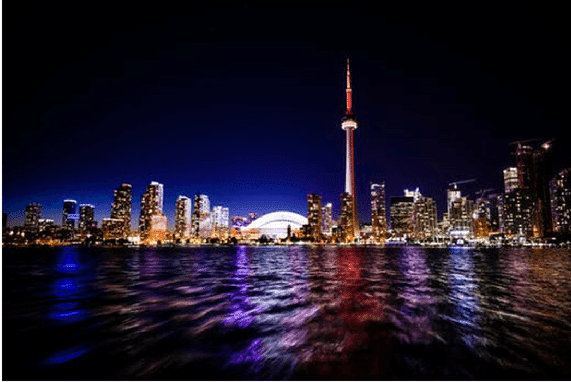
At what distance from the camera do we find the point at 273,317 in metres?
13.3

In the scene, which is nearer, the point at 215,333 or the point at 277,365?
the point at 277,365

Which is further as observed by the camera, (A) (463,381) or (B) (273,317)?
(B) (273,317)

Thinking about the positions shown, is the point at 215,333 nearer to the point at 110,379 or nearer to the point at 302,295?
the point at 110,379

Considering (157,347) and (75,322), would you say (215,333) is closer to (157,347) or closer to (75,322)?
(157,347)

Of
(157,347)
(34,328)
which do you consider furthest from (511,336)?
(34,328)

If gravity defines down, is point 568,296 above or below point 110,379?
below

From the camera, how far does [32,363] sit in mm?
8375

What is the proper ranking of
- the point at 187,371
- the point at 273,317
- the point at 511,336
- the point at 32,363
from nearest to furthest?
the point at 187,371 < the point at 32,363 < the point at 511,336 < the point at 273,317

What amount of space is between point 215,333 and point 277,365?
11.5 ft

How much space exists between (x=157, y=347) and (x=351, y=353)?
5.39 m

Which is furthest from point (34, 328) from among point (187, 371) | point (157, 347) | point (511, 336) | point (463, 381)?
point (511, 336)

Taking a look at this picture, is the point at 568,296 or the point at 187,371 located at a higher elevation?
Result: the point at 187,371

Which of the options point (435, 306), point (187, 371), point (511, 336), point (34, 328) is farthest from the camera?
point (435, 306)

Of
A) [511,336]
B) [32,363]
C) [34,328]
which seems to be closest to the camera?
[32,363]
